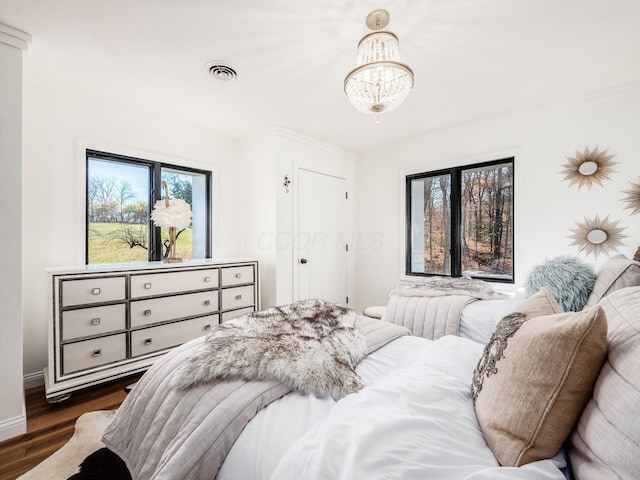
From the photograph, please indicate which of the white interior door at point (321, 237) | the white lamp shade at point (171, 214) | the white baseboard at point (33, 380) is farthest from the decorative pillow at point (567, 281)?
the white baseboard at point (33, 380)

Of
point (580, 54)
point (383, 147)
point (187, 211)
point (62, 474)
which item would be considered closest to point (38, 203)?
point (187, 211)

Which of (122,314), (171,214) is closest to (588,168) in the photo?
(171,214)

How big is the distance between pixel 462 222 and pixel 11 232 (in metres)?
4.00

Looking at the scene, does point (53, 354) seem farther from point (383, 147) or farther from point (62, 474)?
point (383, 147)

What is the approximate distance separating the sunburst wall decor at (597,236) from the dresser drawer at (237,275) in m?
3.23

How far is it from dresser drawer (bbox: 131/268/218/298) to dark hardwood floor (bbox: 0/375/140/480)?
2.62ft

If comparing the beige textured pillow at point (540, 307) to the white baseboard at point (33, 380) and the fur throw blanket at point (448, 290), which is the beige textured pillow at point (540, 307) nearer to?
the fur throw blanket at point (448, 290)

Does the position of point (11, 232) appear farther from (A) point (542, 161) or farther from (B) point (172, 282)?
(A) point (542, 161)

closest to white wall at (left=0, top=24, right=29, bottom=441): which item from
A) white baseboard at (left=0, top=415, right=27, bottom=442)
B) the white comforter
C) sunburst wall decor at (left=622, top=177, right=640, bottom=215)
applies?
white baseboard at (left=0, top=415, right=27, bottom=442)

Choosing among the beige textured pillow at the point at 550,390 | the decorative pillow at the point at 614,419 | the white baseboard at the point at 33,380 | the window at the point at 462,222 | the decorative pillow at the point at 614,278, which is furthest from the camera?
the window at the point at 462,222

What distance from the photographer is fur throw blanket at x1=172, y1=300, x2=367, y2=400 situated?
1043mm

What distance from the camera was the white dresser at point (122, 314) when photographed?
7.00 feet

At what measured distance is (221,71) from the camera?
7.36ft

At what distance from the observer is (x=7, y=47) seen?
179 cm
